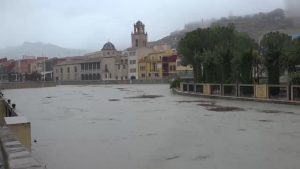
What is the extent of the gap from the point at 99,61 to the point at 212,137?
132545mm

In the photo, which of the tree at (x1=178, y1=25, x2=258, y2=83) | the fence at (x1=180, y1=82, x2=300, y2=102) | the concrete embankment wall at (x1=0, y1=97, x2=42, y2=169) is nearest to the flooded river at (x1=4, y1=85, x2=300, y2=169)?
the concrete embankment wall at (x1=0, y1=97, x2=42, y2=169)

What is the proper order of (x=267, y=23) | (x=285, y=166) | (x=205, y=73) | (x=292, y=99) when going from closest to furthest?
(x=285, y=166), (x=292, y=99), (x=205, y=73), (x=267, y=23)

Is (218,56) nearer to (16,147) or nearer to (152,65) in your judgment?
(16,147)

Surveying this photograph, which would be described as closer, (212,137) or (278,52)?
(212,137)

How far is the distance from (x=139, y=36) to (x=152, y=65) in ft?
55.0

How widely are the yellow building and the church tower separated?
11.6 meters

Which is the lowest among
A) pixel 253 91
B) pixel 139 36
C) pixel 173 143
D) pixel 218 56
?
pixel 173 143

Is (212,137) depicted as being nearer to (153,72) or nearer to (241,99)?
(241,99)

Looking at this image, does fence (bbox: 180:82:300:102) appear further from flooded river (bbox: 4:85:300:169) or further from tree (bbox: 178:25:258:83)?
flooded river (bbox: 4:85:300:169)

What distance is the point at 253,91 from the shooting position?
107 feet

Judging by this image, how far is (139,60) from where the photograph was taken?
5143 inches

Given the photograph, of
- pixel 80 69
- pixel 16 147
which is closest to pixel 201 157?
pixel 16 147

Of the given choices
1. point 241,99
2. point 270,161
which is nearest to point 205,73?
point 241,99

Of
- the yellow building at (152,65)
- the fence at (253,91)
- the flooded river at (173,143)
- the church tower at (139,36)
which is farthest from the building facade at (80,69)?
the flooded river at (173,143)
